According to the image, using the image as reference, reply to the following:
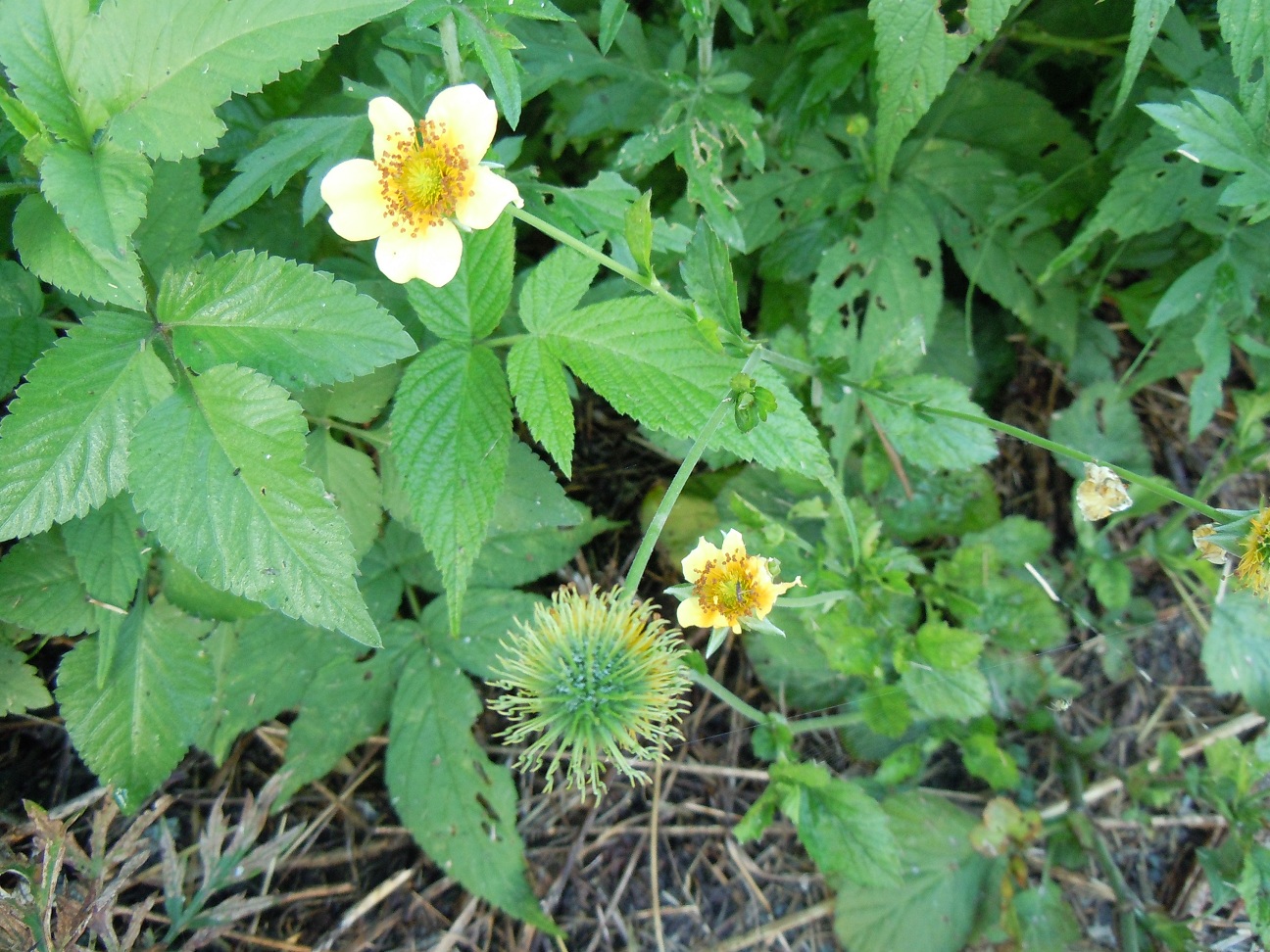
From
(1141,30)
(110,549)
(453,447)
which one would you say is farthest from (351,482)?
(1141,30)

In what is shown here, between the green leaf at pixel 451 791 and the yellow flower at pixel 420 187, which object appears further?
the green leaf at pixel 451 791

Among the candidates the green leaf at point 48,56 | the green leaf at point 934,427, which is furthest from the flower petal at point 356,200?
the green leaf at point 934,427

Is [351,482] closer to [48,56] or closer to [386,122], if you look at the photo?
[386,122]

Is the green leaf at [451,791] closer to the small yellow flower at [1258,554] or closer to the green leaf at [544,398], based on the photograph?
the green leaf at [544,398]

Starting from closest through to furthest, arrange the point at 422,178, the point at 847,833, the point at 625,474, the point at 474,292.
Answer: the point at 422,178, the point at 474,292, the point at 847,833, the point at 625,474

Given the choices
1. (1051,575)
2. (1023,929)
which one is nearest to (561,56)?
(1051,575)

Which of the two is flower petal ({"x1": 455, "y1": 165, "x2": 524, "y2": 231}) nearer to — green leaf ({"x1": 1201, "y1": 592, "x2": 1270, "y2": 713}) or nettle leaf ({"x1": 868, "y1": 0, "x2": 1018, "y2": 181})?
nettle leaf ({"x1": 868, "y1": 0, "x2": 1018, "y2": 181})
